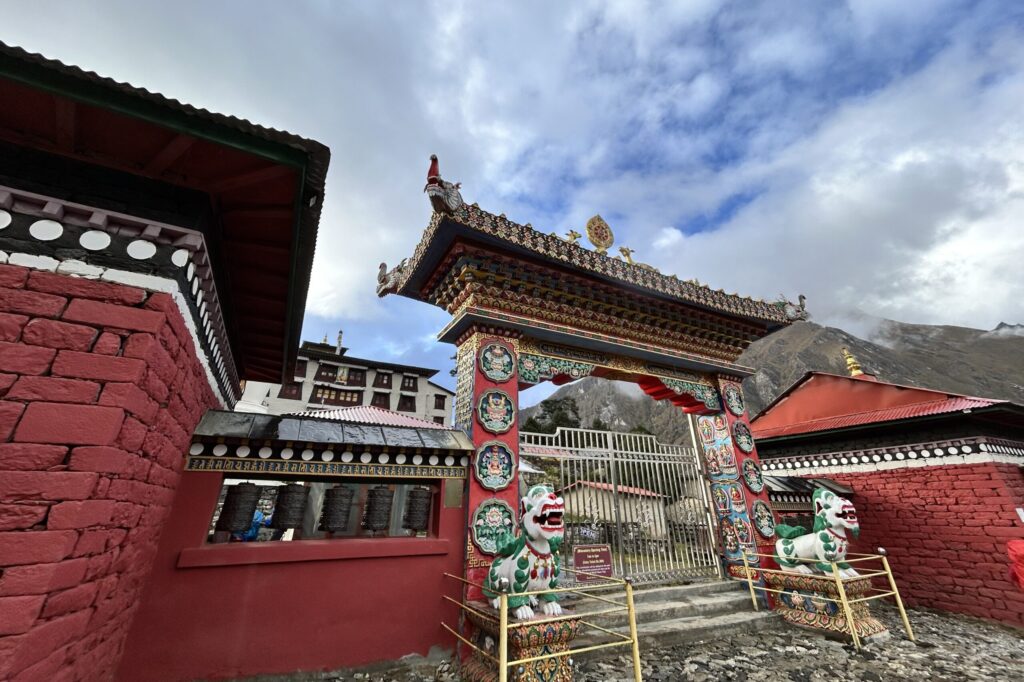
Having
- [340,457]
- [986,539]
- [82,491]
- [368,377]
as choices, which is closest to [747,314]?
[986,539]

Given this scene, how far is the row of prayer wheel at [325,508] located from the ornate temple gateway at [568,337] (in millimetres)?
758

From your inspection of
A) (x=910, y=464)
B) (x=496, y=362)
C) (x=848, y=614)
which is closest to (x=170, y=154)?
(x=496, y=362)

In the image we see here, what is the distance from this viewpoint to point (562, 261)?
672cm

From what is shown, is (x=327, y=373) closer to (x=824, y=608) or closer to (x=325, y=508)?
(x=325, y=508)

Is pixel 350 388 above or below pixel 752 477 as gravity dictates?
above

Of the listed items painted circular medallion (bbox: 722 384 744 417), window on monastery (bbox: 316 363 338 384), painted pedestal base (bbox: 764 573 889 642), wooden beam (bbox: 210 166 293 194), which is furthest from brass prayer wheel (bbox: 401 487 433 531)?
window on monastery (bbox: 316 363 338 384)

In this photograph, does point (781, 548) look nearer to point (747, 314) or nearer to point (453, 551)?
point (747, 314)

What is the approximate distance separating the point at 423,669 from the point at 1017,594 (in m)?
10.3

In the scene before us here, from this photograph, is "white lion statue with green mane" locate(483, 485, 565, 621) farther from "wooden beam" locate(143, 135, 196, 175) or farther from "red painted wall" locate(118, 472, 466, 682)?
"wooden beam" locate(143, 135, 196, 175)

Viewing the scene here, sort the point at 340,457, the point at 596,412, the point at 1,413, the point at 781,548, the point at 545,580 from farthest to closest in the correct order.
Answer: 1. the point at 596,412
2. the point at 781,548
3. the point at 340,457
4. the point at 545,580
5. the point at 1,413

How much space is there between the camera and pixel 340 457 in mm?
4914

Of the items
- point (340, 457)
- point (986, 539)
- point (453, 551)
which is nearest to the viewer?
point (340, 457)

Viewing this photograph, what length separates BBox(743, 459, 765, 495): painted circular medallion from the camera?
7.89 meters

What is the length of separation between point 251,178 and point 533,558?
171 inches
